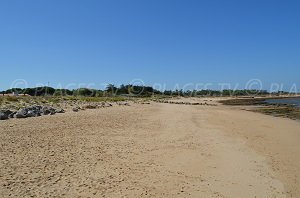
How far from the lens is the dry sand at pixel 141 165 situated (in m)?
7.31

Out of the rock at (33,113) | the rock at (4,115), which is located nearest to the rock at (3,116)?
the rock at (4,115)

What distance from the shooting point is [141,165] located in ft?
30.3

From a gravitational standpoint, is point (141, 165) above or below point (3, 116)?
below

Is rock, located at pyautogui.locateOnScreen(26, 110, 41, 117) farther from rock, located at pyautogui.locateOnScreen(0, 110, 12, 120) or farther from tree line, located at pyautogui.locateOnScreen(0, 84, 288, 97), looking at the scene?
tree line, located at pyautogui.locateOnScreen(0, 84, 288, 97)

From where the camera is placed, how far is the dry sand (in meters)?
7.31

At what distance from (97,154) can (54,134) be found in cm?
420

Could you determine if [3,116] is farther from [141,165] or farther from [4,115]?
[141,165]

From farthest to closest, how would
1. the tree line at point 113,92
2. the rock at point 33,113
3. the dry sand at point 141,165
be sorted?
the tree line at point 113,92, the rock at point 33,113, the dry sand at point 141,165

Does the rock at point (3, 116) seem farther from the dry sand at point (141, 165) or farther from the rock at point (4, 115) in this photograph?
the dry sand at point (141, 165)

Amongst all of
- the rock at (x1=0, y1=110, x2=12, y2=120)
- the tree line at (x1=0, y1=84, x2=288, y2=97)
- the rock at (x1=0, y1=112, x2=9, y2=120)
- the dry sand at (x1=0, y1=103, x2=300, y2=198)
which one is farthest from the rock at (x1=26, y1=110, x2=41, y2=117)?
the tree line at (x1=0, y1=84, x2=288, y2=97)

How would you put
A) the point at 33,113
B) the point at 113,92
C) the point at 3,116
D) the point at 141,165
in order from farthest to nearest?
the point at 113,92
the point at 33,113
the point at 3,116
the point at 141,165

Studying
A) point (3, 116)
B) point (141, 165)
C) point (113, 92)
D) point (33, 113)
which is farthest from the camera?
point (113, 92)

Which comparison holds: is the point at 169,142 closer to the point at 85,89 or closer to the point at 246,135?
the point at 246,135

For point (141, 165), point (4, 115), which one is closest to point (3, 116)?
point (4, 115)
